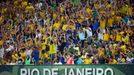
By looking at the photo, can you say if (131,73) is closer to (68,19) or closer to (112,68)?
(112,68)

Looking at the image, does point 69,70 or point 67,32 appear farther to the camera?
point 67,32

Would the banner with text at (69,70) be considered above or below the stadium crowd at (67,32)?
below

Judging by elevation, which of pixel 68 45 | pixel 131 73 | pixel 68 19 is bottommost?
pixel 131 73

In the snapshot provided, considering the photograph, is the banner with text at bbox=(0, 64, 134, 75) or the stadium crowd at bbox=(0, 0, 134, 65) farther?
the stadium crowd at bbox=(0, 0, 134, 65)

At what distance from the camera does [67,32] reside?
1113 centimetres

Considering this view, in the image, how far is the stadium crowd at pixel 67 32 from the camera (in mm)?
10484

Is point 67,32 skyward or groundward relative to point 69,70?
skyward

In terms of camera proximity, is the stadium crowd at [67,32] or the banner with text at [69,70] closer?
the banner with text at [69,70]

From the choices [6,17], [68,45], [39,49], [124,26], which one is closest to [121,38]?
[124,26]

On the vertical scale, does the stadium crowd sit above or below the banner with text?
above

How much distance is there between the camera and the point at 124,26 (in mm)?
10797

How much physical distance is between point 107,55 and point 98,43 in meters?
0.52

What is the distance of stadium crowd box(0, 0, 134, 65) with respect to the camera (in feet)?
34.4

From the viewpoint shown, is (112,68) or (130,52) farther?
(130,52)
